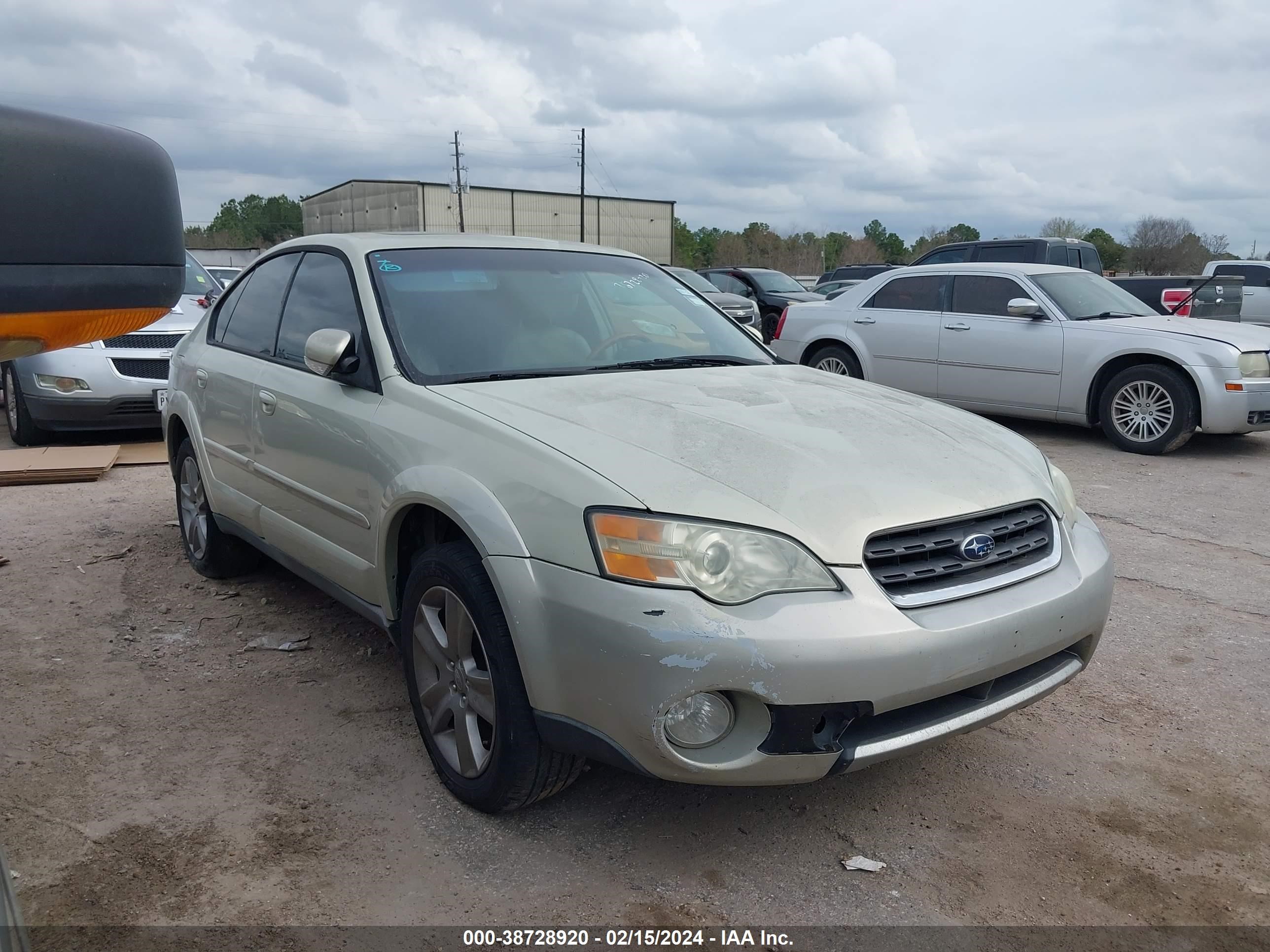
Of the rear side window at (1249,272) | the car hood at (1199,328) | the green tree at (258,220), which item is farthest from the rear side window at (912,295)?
the green tree at (258,220)

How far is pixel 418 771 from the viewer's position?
9.84 ft

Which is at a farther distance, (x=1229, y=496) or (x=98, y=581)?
(x=1229, y=496)

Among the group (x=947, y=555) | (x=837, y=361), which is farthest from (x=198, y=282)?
(x=947, y=555)

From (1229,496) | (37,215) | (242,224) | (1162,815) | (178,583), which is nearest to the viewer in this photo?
(37,215)

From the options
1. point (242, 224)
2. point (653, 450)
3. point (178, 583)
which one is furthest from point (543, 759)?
point (242, 224)

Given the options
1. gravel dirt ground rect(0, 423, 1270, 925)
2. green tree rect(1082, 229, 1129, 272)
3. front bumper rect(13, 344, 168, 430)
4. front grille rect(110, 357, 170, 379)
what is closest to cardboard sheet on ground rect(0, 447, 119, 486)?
front bumper rect(13, 344, 168, 430)

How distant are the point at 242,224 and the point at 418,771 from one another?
120 m

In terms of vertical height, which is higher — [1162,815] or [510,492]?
[510,492]

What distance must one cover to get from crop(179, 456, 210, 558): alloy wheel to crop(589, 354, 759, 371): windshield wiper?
2.15m

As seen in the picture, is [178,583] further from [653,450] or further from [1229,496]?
[1229,496]

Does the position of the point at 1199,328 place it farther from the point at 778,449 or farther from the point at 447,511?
the point at 447,511

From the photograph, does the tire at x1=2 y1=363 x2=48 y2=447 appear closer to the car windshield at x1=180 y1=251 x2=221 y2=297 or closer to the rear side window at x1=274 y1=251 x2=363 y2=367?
the car windshield at x1=180 y1=251 x2=221 y2=297

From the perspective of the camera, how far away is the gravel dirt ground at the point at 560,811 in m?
2.39

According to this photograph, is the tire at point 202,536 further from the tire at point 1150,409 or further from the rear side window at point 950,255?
the rear side window at point 950,255
